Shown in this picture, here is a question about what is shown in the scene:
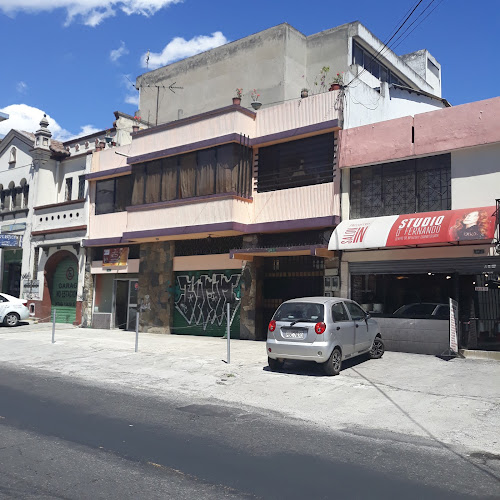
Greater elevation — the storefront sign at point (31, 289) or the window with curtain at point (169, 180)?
the window with curtain at point (169, 180)

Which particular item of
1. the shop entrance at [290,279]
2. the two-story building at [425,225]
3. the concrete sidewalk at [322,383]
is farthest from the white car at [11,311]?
the two-story building at [425,225]

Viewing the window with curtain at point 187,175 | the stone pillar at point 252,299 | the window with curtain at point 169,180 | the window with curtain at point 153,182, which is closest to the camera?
the stone pillar at point 252,299

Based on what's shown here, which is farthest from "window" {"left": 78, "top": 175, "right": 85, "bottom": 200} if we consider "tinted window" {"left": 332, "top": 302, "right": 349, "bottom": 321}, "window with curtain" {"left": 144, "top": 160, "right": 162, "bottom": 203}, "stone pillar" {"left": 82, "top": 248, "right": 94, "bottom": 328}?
"tinted window" {"left": 332, "top": 302, "right": 349, "bottom": 321}

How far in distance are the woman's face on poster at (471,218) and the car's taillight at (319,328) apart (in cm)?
486

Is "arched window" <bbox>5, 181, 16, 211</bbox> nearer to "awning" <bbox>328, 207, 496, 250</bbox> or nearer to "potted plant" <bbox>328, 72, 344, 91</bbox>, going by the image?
"potted plant" <bbox>328, 72, 344, 91</bbox>

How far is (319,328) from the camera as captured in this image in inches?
429

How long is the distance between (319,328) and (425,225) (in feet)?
15.4

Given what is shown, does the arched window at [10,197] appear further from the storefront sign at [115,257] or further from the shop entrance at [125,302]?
the shop entrance at [125,302]

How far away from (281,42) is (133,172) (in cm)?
874

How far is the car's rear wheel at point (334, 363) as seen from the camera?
11.0m

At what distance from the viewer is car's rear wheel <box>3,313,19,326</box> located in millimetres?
23516

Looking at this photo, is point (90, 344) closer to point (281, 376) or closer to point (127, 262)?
point (127, 262)

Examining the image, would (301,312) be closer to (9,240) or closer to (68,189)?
(68,189)

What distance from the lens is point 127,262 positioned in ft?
73.6
